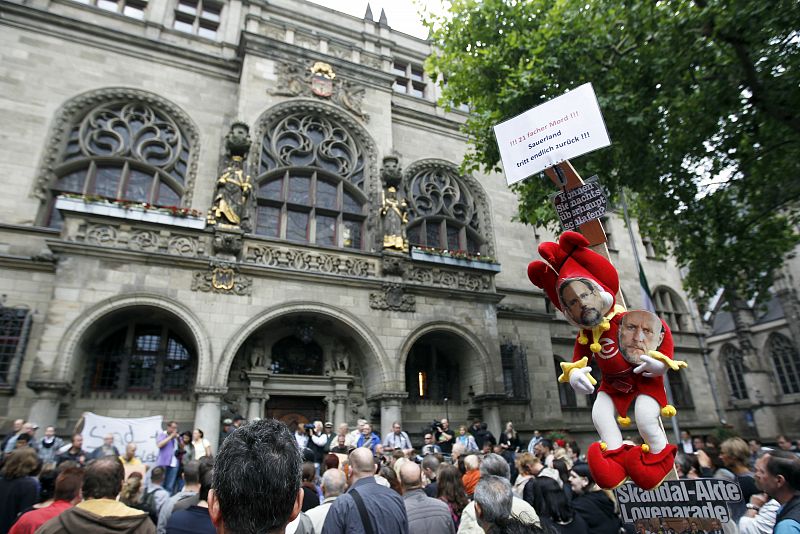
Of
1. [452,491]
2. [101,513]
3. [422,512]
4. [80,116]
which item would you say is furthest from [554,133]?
[80,116]

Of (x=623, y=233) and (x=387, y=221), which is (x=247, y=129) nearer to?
(x=387, y=221)

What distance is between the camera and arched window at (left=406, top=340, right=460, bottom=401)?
1461cm

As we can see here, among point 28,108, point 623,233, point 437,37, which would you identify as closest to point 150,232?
point 28,108

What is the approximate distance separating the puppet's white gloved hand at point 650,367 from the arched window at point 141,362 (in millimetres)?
12033

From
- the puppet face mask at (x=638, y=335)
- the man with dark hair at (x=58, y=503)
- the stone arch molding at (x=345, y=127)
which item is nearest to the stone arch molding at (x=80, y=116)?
the stone arch molding at (x=345, y=127)

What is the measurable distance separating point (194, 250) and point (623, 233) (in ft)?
66.6

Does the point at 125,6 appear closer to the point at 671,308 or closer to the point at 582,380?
the point at 582,380

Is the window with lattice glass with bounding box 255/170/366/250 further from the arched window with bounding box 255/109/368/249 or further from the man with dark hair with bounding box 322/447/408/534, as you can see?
the man with dark hair with bounding box 322/447/408/534

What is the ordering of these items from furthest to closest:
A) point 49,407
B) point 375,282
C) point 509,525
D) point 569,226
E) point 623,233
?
point 623,233, point 375,282, point 49,407, point 569,226, point 509,525

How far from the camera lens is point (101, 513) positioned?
3.00 metres

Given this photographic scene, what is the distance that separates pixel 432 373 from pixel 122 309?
29.8 ft

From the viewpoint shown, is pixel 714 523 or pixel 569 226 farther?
pixel 569 226

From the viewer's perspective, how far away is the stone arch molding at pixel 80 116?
12.4 metres

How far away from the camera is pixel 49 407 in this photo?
9.41 m
